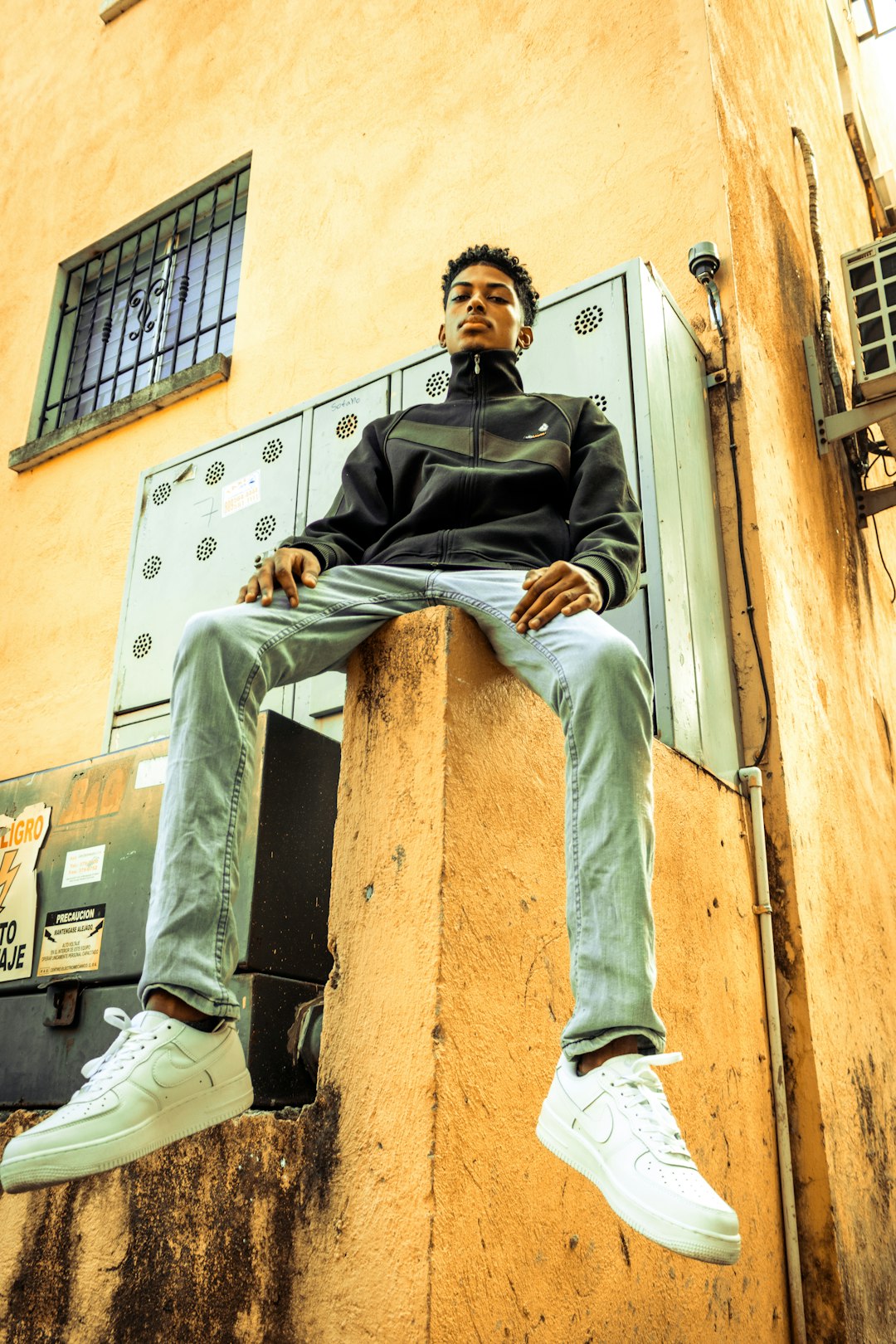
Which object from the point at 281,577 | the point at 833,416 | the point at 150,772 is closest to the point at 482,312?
the point at 281,577

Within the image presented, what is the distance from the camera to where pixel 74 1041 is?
2.41 m

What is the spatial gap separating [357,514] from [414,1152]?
142cm

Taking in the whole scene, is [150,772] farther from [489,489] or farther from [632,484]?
[632,484]

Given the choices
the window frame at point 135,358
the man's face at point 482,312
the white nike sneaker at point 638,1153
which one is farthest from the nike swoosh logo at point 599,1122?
the window frame at point 135,358

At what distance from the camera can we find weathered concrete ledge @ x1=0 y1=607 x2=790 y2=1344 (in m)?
1.69

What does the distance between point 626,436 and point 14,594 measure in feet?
12.8

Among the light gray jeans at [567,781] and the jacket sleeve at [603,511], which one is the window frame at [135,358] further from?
the light gray jeans at [567,781]

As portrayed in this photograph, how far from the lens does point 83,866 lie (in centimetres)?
262

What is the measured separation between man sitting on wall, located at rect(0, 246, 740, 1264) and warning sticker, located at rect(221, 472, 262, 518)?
4.50 ft

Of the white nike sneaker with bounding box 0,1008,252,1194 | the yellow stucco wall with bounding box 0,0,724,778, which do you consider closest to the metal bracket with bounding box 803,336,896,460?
the yellow stucco wall with bounding box 0,0,724,778

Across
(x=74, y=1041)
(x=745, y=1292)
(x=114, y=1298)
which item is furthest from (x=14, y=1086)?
(x=745, y=1292)

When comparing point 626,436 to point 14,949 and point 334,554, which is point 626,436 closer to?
point 334,554

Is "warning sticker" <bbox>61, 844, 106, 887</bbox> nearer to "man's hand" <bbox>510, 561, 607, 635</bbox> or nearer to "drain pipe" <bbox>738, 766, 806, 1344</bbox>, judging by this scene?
"man's hand" <bbox>510, 561, 607, 635</bbox>

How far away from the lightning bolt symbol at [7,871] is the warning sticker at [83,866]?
0.69ft
